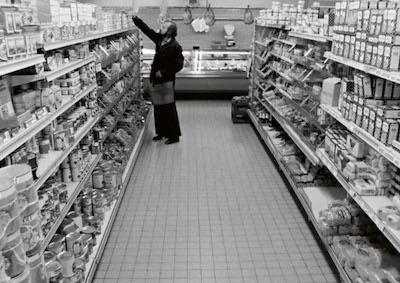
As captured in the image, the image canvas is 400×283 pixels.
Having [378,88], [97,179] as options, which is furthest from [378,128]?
[97,179]

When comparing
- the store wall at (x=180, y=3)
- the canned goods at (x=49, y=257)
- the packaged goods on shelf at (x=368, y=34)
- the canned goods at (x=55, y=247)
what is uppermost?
the store wall at (x=180, y=3)

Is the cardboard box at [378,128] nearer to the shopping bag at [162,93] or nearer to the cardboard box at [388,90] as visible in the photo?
the cardboard box at [388,90]

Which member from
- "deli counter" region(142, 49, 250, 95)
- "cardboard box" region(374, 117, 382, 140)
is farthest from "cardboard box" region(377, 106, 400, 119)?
"deli counter" region(142, 49, 250, 95)

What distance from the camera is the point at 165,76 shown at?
6.63m

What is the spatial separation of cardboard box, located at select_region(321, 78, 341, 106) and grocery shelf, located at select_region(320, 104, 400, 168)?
Result: 0.22 feet

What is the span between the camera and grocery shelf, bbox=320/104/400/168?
268 centimetres

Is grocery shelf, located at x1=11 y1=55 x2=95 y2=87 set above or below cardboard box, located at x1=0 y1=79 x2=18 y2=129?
above

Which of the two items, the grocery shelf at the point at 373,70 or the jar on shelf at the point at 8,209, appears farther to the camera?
the grocery shelf at the point at 373,70

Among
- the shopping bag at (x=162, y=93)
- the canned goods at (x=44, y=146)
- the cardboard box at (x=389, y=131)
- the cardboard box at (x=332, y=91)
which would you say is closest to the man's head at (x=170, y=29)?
the shopping bag at (x=162, y=93)

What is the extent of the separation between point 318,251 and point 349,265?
77cm

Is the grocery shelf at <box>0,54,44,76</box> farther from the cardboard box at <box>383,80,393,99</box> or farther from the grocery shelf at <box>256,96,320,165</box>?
the grocery shelf at <box>256,96,320,165</box>

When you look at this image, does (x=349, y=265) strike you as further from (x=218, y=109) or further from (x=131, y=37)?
(x=218, y=109)

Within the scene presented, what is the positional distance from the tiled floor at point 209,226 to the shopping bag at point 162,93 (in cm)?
80

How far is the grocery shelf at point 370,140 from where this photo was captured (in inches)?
105
